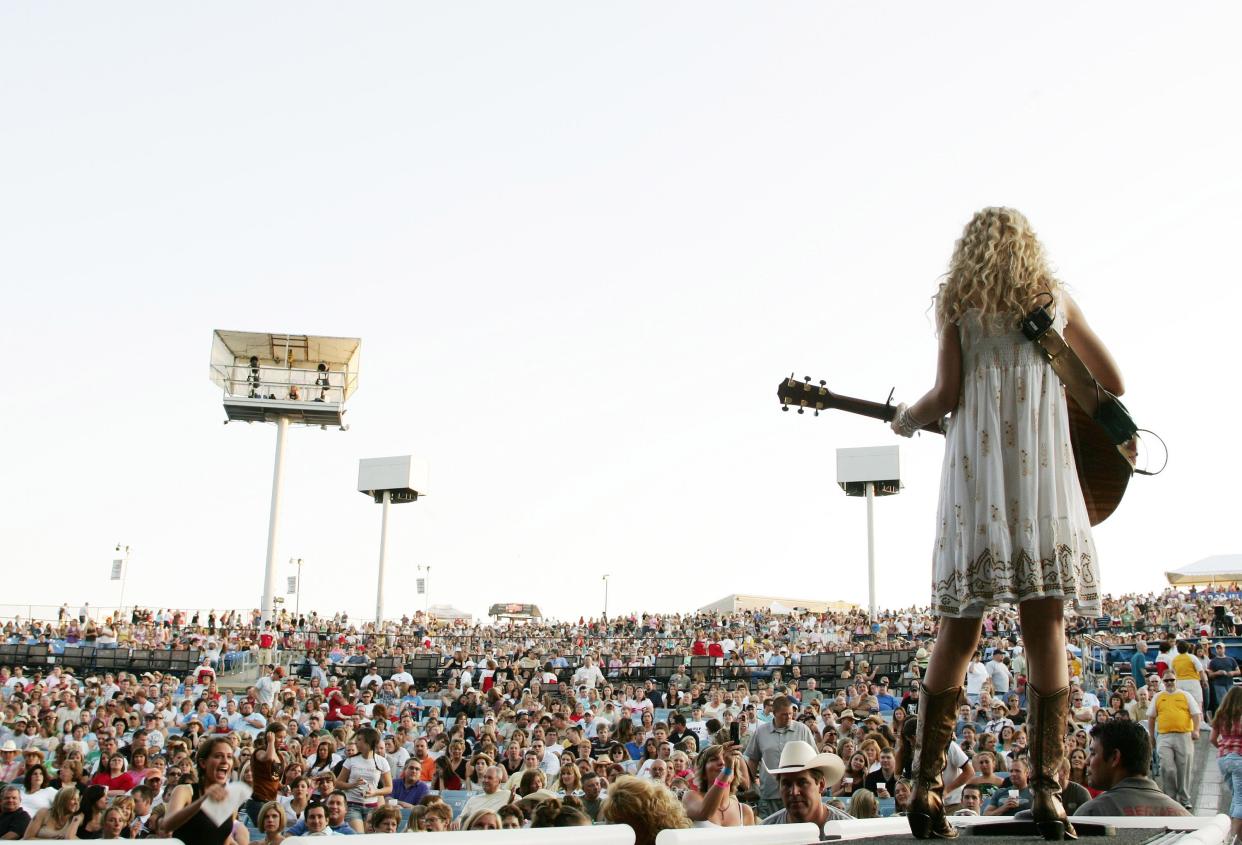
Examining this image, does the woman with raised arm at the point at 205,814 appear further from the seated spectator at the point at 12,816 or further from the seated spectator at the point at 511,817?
the seated spectator at the point at 12,816

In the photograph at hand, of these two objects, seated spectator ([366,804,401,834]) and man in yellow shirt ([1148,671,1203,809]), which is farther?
man in yellow shirt ([1148,671,1203,809])

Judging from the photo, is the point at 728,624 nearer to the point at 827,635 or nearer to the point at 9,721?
the point at 827,635

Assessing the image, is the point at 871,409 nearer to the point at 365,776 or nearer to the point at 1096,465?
the point at 1096,465

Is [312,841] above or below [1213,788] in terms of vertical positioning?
above

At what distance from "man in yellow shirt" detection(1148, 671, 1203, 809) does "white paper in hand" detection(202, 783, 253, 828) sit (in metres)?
8.27

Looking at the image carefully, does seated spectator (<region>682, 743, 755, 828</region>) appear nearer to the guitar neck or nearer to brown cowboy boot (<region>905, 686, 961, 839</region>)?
brown cowboy boot (<region>905, 686, 961, 839</region>)

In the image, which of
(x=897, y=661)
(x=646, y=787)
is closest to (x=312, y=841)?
(x=646, y=787)

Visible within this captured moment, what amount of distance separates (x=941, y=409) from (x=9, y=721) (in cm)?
1493

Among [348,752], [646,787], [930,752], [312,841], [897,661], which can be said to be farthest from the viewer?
[897,661]

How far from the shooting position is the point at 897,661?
20.1 metres

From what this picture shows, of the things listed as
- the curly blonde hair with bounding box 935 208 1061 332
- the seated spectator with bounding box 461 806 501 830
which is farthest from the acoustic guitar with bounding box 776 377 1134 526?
the seated spectator with bounding box 461 806 501 830

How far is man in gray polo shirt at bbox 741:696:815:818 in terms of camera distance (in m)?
8.56

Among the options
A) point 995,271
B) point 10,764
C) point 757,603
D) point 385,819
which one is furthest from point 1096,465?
point 757,603

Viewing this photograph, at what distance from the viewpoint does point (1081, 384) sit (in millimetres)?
3268
